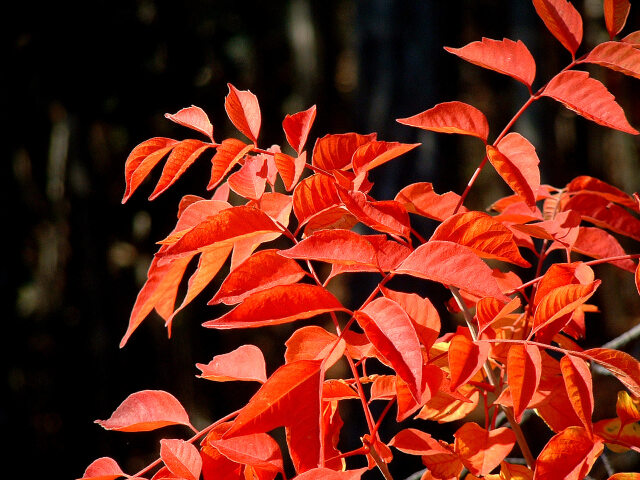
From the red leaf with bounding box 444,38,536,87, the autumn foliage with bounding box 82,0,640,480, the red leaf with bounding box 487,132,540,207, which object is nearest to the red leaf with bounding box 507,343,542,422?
the autumn foliage with bounding box 82,0,640,480

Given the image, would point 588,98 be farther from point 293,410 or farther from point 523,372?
point 293,410

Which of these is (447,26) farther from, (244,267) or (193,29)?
(244,267)

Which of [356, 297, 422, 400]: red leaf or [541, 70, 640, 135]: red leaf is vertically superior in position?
[541, 70, 640, 135]: red leaf

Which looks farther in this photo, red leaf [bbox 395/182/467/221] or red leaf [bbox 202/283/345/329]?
red leaf [bbox 395/182/467/221]

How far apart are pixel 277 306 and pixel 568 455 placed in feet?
0.77

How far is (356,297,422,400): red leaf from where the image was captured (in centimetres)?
38

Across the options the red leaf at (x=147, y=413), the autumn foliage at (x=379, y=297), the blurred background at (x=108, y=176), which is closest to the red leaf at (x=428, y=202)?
the autumn foliage at (x=379, y=297)

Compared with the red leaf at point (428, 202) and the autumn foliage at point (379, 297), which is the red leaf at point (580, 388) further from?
the red leaf at point (428, 202)

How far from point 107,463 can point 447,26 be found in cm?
127

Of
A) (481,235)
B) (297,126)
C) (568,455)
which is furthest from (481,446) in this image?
(297,126)

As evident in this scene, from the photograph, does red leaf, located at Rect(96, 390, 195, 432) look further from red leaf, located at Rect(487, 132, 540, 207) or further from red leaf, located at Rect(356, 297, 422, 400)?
red leaf, located at Rect(487, 132, 540, 207)

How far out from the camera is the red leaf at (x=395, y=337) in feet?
1.25

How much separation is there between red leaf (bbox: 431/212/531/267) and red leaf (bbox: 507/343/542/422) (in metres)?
0.06

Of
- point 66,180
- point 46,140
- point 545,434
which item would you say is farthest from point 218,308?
point 545,434
